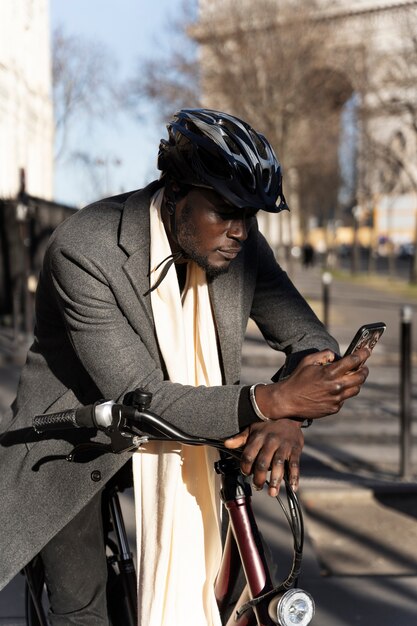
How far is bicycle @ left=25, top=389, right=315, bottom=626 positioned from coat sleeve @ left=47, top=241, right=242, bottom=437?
0.05 meters

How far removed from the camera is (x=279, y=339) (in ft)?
8.24

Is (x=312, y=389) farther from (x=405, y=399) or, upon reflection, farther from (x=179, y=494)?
(x=405, y=399)

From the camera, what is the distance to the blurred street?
4.22 metres

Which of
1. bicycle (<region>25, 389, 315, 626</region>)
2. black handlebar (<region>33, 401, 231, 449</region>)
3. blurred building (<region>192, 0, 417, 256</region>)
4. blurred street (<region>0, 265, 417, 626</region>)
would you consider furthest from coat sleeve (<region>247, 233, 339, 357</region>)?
blurred building (<region>192, 0, 417, 256</region>)

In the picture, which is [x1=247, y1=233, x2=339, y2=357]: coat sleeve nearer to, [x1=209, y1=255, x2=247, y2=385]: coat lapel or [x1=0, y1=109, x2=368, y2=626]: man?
[x1=0, y1=109, x2=368, y2=626]: man

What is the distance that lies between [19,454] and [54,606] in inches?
16.9

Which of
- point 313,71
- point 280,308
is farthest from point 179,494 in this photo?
point 313,71

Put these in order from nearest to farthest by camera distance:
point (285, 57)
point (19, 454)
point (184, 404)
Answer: point (184, 404) → point (19, 454) → point (285, 57)

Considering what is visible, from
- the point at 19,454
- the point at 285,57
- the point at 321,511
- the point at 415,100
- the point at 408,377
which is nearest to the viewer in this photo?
the point at 19,454

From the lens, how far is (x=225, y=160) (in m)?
2.10

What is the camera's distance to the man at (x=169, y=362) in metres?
2.06

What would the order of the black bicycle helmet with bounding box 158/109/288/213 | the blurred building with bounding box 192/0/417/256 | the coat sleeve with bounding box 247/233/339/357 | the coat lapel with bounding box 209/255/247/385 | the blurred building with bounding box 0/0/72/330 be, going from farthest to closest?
the blurred building with bounding box 192/0/417/256, the blurred building with bounding box 0/0/72/330, the coat sleeve with bounding box 247/233/339/357, the coat lapel with bounding box 209/255/247/385, the black bicycle helmet with bounding box 158/109/288/213

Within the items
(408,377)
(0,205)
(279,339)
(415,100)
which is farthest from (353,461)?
(415,100)

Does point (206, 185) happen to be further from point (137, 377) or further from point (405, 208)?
point (405, 208)
